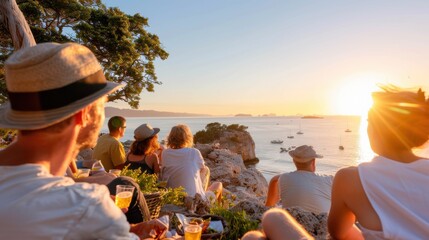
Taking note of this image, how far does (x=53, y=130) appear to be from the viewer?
1.33 m

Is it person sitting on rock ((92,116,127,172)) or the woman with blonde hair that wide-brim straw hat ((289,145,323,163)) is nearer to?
the woman with blonde hair

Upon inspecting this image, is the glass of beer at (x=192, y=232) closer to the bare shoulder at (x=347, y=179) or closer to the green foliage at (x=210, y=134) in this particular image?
the bare shoulder at (x=347, y=179)

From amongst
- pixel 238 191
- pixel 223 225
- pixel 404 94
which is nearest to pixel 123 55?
pixel 238 191

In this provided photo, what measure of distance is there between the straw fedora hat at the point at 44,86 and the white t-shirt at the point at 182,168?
3.97 metres

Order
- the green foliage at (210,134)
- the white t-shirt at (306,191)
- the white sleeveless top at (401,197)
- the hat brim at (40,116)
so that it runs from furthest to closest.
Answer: the green foliage at (210,134)
the white t-shirt at (306,191)
the white sleeveless top at (401,197)
the hat brim at (40,116)

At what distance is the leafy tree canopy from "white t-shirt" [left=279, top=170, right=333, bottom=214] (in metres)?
10.1

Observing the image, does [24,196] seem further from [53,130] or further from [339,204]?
[339,204]

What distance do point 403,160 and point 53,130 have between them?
1.99 m

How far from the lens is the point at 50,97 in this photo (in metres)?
1.29

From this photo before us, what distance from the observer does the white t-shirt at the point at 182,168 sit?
5.23 meters

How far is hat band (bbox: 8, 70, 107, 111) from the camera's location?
1.29 metres

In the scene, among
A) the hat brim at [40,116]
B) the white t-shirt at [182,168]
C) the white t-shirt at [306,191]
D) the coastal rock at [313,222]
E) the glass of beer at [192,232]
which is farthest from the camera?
the white t-shirt at [182,168]

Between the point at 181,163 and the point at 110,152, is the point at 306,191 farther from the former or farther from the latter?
the point at 110,152

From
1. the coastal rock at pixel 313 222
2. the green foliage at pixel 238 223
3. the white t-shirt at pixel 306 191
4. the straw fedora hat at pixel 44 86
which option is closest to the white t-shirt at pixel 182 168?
the white t-shirt at pixel 306 191
